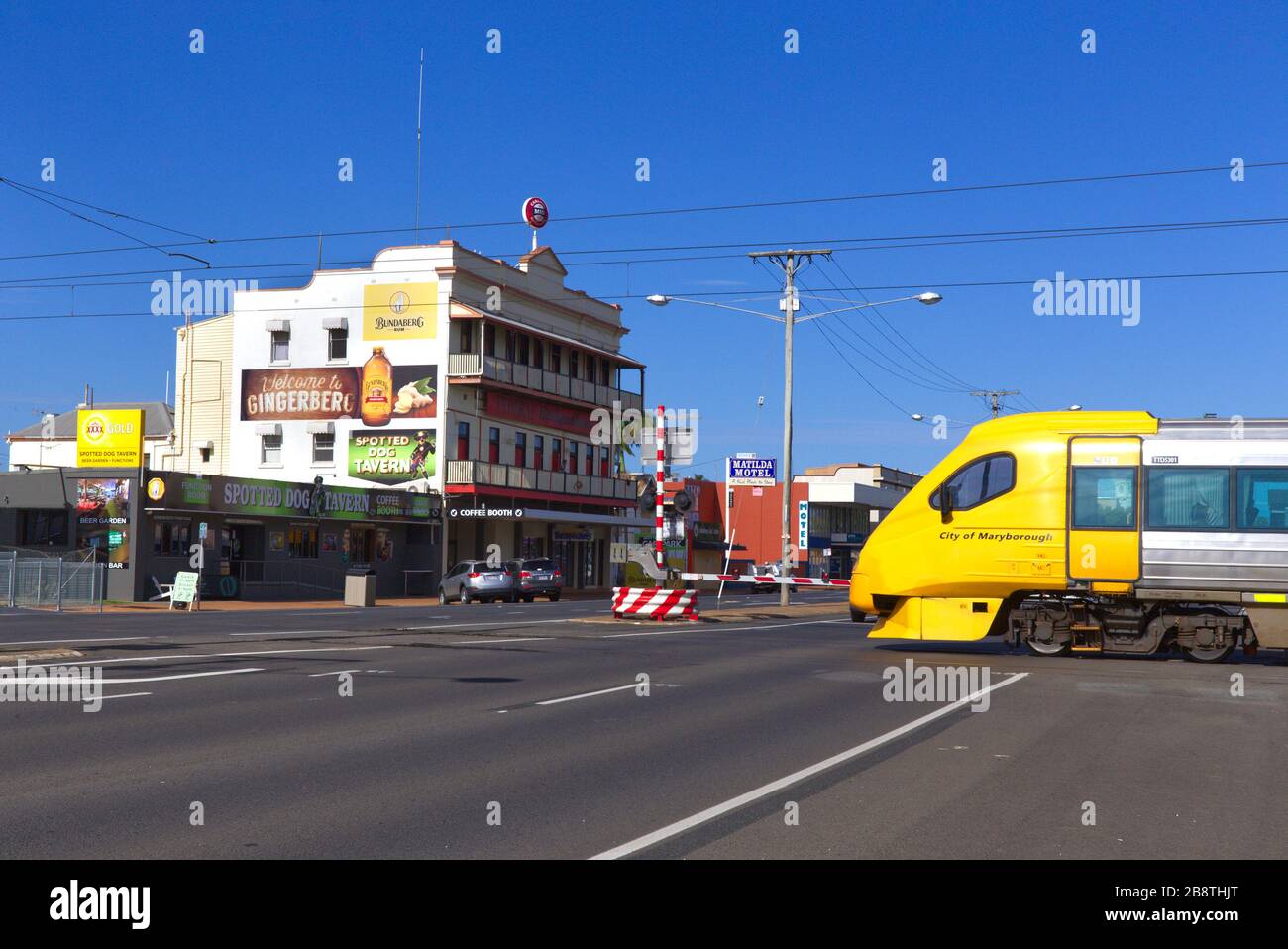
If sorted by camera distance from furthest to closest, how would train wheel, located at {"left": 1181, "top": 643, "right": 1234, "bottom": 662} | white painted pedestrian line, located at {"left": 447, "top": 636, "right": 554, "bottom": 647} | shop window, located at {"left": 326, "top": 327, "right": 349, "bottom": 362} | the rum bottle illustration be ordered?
shop window, located at {"left": 326, "top": 327, "right": 349, "bottom": 362}
the rum bottle illustration
white painted pedestrian line, located at {"left": 447, "top": 636, "right": 554, "bottom": 647}
train wheel, located at {"left": 1181, "top": 643, "right": 1234, "bottom": 662}

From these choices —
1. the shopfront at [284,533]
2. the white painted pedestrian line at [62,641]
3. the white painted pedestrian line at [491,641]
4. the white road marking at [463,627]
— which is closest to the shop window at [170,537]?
the shopfront at [284,533]

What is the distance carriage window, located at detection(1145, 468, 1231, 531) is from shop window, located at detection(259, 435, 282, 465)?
4401 cm

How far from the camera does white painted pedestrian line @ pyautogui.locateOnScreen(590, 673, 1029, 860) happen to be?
23.6 ft

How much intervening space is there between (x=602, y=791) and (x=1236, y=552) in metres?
13.2

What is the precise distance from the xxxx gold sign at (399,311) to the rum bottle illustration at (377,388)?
2.99ft

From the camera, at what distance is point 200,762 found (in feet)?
31.7

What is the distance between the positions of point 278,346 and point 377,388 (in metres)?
5.51

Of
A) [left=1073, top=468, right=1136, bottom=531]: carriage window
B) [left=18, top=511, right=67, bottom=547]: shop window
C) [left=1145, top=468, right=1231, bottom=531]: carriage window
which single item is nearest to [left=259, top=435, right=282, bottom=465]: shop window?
[left=18, top=511, right=67, bottom=547]: shop window

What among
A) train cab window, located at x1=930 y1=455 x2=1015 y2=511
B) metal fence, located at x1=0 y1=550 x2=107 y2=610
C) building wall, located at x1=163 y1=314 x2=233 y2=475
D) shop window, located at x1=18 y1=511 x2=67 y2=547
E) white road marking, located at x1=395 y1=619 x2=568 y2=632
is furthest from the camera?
building wall, located at x1=163 y1=314 x2=233 y2=475

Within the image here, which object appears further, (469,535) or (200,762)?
(469,535)

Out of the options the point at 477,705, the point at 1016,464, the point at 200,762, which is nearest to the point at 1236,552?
the point at 1016,464

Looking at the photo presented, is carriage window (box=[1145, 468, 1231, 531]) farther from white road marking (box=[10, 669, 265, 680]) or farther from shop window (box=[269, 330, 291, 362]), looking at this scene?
shop window (box=[269, 330, 291, 362])
